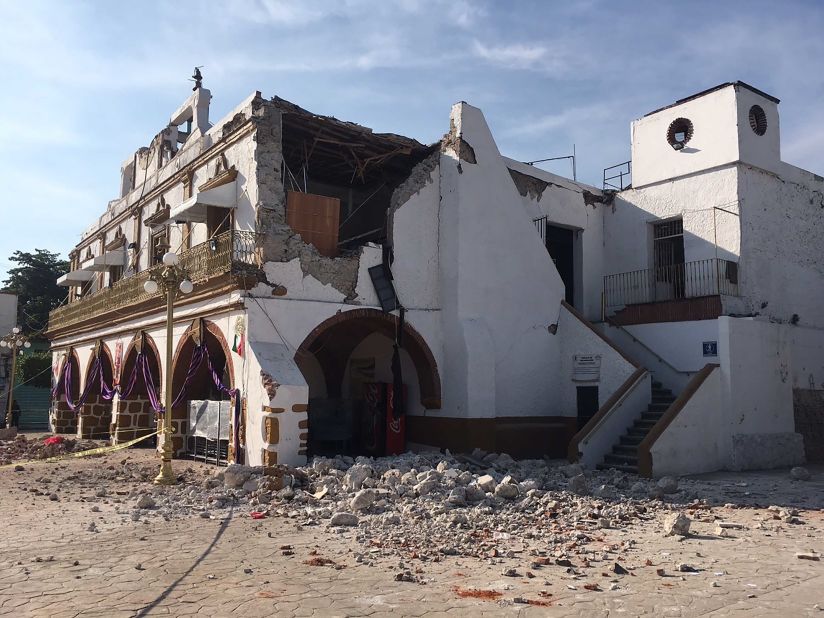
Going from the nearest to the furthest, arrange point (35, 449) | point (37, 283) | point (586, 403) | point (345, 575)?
point (345, 575) < point (586, 403) < point (35, 449) < point (37, 283)

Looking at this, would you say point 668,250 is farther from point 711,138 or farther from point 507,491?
point 507,491

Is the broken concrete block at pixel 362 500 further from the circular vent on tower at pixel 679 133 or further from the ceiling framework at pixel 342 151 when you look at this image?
the circular vent on tower at pixel 679 133

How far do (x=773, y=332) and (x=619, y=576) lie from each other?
10985 mm

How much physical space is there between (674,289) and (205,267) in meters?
11.4

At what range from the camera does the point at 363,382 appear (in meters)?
18.2

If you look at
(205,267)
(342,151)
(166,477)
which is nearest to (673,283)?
(342,151)

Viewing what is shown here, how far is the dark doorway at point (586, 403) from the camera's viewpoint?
1600 cm

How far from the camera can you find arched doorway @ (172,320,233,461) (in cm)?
1420

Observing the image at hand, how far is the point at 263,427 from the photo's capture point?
12227 mm

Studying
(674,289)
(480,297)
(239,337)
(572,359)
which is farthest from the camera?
(674,289)

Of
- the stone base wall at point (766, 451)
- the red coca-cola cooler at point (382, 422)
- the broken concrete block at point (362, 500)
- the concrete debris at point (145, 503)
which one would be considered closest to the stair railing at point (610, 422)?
the stone base wall at point (766, 451)

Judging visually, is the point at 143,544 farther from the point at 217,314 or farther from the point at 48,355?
the point at 48,355

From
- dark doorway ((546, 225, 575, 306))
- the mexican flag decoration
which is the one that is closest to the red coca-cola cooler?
the mexican flag decoration

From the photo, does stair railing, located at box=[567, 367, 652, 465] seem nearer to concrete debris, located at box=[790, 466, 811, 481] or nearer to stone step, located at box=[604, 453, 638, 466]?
stone step, located at box=[604, 453, 638, 466]
